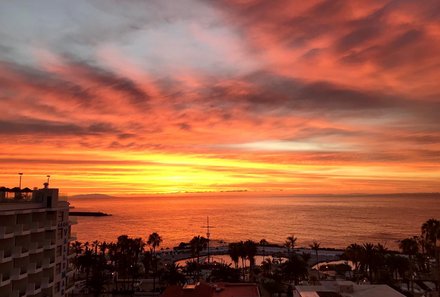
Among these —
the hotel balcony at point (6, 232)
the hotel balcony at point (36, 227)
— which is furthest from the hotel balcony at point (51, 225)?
the hotel balcony at point (6, 232)

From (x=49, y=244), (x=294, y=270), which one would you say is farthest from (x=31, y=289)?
(x=294, y=270)

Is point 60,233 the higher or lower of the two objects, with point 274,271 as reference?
higher

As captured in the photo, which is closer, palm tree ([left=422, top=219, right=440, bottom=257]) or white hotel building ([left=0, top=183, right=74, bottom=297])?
white hotel building ([left=0, top=183, right=74, bottom=297])

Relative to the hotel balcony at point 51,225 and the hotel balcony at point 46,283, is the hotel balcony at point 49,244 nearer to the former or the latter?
the hotel balcony at point 51,225

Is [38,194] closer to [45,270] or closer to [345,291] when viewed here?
[45,270]

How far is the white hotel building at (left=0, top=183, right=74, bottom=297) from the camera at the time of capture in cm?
3716

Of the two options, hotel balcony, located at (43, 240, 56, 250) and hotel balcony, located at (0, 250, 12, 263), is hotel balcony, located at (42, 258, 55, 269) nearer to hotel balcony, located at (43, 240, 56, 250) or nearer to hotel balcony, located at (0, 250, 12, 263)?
hotel balcony, located at (43, 240, 56, 250)

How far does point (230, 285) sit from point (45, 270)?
71.3 ft

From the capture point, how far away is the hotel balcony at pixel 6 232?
3562 cm

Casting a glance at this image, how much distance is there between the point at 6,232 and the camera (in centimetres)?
3656

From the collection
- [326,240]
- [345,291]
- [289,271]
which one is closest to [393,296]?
[345,291]

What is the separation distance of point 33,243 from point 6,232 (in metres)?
5.17

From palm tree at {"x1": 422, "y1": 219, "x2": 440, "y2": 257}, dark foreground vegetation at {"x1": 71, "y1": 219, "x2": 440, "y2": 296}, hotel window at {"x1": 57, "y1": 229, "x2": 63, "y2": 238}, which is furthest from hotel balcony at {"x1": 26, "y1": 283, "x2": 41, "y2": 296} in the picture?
palm tree at {"x1": 422, "y1": 219, "x2": 440, "y2": 257}

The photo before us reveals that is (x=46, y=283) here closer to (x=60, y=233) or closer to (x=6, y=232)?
(x=60, y=233)
